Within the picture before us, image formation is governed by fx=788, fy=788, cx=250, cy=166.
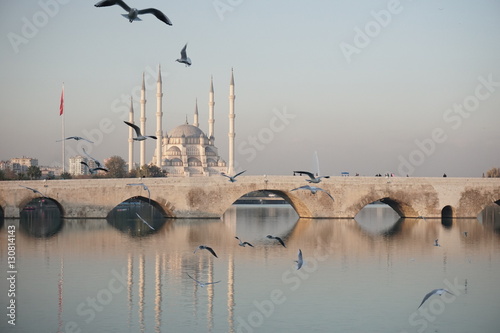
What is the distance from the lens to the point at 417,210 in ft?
148

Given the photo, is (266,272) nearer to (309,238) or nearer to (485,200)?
(309,238)

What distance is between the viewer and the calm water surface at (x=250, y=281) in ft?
59.7

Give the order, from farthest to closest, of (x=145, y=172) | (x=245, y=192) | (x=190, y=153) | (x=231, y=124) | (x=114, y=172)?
(x=190, y=153)
(x=231, y=124)
(x=145, y=172)
(x=114, y=172)
(x=245, y=192)

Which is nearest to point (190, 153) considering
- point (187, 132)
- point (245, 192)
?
point (187, 132)

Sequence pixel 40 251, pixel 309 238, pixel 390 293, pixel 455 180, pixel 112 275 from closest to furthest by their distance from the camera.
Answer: pixel 390 293, pixel 112 275, pixel 40 251, pixel 309 238, pixel 455 180

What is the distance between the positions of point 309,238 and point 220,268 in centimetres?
958

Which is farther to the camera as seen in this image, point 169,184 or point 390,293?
point 169,184

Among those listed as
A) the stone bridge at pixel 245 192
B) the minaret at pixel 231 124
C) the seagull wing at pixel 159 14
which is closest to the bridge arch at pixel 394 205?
the stone bridge at pixel 245 192

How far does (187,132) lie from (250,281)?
306 ft

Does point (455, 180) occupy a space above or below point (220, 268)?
above

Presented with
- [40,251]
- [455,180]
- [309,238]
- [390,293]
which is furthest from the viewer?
[455,180]

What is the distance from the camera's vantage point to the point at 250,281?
76.1 feet

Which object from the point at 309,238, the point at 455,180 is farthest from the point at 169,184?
the point at 455,180

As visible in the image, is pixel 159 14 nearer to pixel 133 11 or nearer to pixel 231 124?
pixel 133 11
